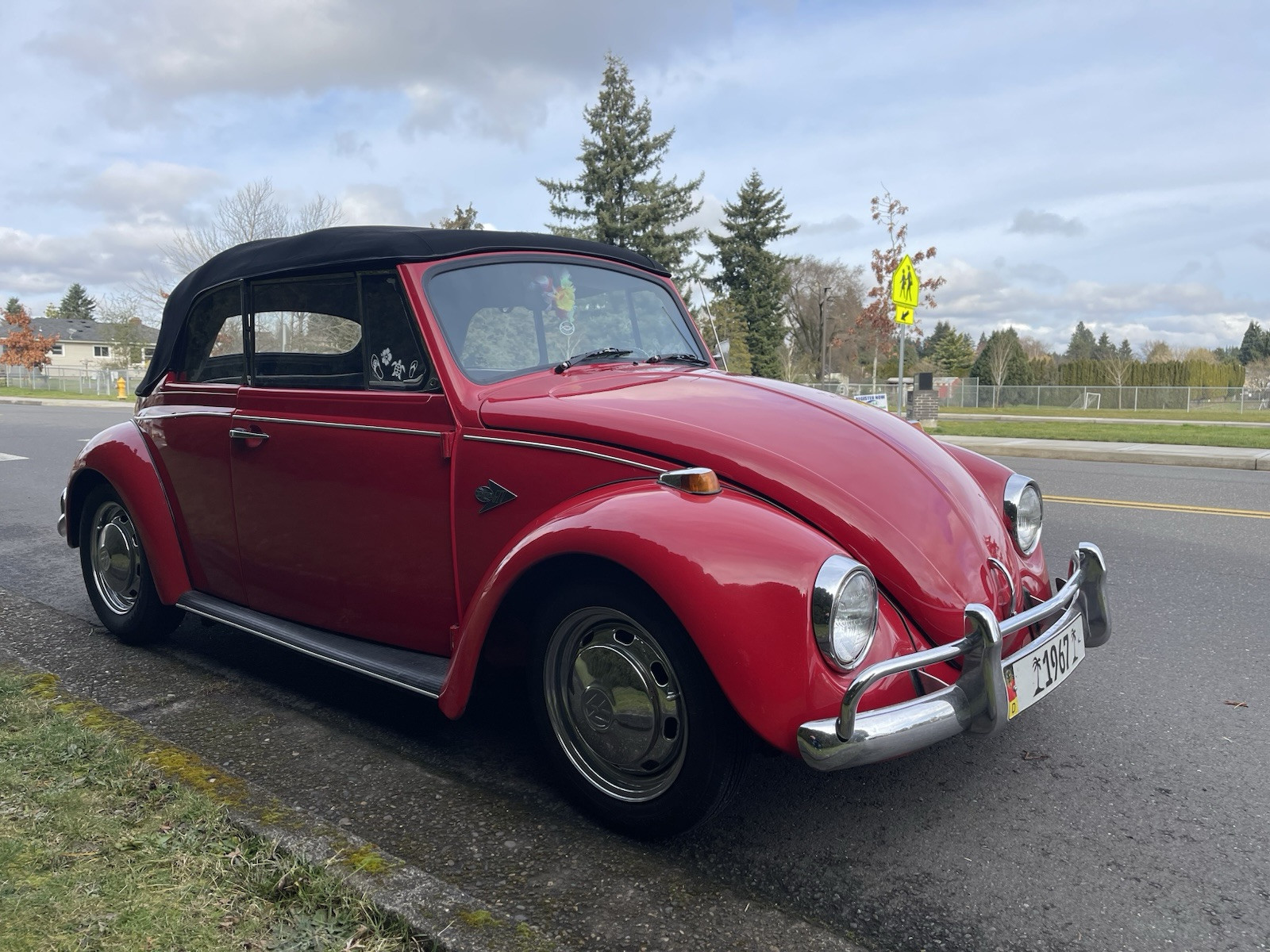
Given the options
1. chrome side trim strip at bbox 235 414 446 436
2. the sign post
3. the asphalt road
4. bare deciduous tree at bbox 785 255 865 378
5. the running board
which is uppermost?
bare deciduous tree at bbox 785 255 865 378

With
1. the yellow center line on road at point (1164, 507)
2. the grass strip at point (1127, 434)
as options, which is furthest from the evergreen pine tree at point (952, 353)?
the yellow center line on road at point (1164, 507)

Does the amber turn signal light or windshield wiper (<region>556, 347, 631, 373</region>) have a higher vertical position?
windshield wiper (<region>556, 347, 631, 373</region>)

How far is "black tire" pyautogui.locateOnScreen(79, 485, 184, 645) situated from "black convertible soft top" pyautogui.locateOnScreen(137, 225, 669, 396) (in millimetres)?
718

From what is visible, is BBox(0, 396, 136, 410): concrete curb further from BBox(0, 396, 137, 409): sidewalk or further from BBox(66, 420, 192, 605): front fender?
BBox(66, 420, 192, 605): front fender

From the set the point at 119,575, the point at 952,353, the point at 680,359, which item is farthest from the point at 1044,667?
the point at 952,353

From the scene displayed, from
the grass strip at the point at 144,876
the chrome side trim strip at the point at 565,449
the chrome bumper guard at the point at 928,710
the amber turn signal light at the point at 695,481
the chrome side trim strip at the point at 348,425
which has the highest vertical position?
the chrome side trim strip at the point at 348,425

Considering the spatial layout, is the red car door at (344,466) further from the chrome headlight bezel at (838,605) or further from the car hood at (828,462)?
the chrome headlight bezel at (838,605)

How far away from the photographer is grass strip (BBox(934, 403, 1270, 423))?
102 feet

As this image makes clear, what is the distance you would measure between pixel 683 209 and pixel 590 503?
43372 millimetres

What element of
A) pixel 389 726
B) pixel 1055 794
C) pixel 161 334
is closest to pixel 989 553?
pixel 1055 794

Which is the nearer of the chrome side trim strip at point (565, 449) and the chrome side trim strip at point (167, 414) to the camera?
the chrome side trim strip at point (565, 449)

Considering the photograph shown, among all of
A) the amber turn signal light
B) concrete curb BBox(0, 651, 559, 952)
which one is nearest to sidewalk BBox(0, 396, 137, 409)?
concrete curb BBox(0, 651, 559, 952)

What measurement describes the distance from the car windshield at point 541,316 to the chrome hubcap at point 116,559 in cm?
204

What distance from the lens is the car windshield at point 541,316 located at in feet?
10.5
